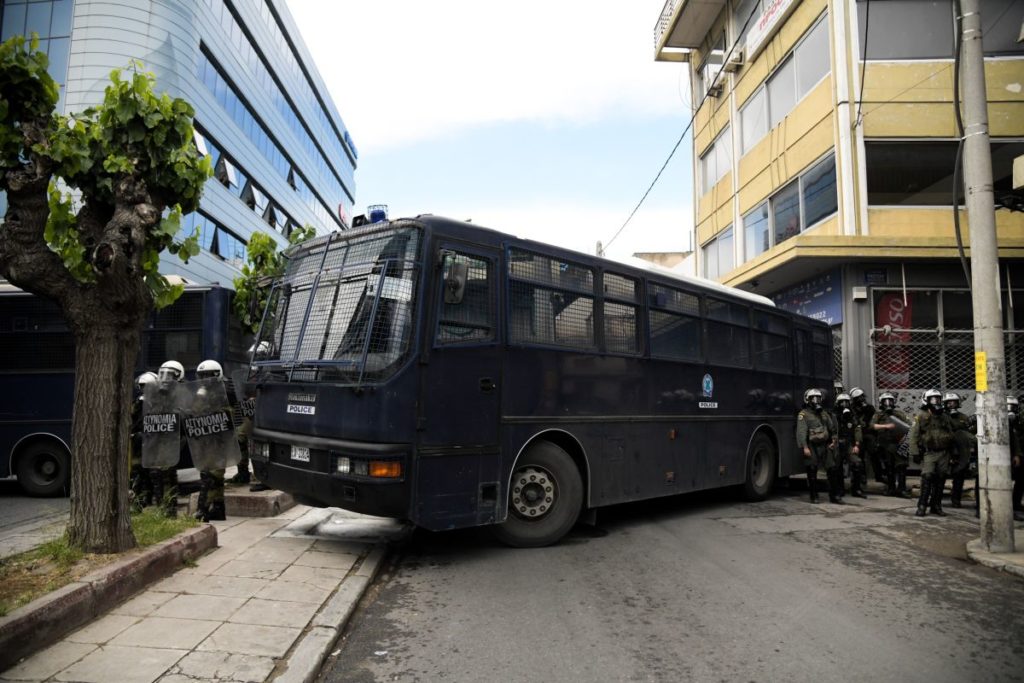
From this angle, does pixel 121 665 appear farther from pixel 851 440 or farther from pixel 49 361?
pixel 851 440

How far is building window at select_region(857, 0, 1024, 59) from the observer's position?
45.2ft

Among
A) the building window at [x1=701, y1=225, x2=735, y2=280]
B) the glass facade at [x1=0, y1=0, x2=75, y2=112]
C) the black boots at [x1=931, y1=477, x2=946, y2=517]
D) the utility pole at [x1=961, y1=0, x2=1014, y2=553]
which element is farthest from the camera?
the glass facade at [x1=0, y1=0, x2=75, y2=112]

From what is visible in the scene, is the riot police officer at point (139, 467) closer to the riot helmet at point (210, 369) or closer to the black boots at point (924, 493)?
the riot helmet at point (210, 369)

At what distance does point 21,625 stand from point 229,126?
29155 mm

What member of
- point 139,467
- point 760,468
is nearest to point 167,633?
point 139,467

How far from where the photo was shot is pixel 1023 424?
9820 mm

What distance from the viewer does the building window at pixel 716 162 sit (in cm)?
2003

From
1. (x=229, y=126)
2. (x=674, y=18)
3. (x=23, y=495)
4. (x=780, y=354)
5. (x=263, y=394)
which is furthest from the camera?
(x=229, y=126)

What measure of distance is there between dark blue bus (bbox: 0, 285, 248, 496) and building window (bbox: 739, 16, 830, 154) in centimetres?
1342

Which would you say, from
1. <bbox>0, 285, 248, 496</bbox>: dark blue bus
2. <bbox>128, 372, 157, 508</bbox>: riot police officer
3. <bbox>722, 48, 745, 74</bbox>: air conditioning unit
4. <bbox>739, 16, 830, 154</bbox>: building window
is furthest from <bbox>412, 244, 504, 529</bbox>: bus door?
<bbox>722, 48, 745, 74</bbox>: air conditioning unit

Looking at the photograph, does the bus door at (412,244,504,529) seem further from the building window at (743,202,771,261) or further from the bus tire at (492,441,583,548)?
the building window at (743,202,771,261)

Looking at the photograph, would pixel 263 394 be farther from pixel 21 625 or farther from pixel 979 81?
pixel 979 81

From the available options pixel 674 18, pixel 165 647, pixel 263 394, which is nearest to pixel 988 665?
pixel 165 647

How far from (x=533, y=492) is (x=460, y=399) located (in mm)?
1356
